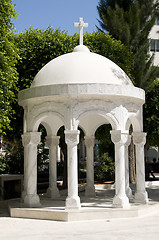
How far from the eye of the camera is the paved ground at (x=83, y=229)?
8.17 meters

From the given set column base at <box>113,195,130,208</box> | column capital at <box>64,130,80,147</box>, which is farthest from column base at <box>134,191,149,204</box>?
column capital at <box>64,130,80,147</box>

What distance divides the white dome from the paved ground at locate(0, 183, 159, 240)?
4335 millimetres

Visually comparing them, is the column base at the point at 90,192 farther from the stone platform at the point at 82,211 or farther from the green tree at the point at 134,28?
the green tree at the point at 134,28

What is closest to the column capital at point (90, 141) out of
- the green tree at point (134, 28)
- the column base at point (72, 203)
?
the column base at point (72, 203)

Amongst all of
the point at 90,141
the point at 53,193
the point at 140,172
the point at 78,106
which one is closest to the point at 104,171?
the point at 90,141

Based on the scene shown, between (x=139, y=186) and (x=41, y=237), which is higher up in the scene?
(x=139, y=186)

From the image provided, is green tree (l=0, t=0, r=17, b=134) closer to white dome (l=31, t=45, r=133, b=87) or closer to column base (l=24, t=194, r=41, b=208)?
white dome (l=31, t=45, r=133, b=87)

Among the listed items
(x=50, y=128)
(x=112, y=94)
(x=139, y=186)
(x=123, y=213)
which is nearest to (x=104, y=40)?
(x=50, y=128)

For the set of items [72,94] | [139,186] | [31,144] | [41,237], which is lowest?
[41,237]

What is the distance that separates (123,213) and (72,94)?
3.90 metres

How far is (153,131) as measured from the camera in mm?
22062

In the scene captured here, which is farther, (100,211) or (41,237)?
(100,211)

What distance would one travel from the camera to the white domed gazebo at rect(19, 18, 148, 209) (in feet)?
34.9

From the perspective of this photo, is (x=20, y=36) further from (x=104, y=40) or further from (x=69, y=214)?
(x=69, y=214)
